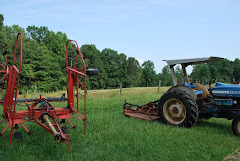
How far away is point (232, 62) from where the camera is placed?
88.0 m

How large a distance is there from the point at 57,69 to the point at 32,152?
44.7 meters

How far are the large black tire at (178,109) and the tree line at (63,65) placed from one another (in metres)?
25.3

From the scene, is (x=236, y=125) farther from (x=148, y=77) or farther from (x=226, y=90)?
(x=148, y=77)

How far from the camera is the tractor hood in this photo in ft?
20.6

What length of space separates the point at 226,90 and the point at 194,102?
101 cm

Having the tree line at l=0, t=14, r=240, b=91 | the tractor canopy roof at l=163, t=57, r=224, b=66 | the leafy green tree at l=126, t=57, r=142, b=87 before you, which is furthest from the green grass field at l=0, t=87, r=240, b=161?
the leafy green tree at l=126, t=57, r=142, b=87

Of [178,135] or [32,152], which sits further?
[178,135]

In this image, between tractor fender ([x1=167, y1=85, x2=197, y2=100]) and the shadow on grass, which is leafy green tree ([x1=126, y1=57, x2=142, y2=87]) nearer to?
the shadow on grass

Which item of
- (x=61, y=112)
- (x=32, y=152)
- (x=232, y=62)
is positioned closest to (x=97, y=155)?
(x=32, y=152)

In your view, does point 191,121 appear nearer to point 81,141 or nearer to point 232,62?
point 81,141

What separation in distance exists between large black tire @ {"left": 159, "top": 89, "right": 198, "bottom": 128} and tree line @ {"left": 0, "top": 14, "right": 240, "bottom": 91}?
2529 cm

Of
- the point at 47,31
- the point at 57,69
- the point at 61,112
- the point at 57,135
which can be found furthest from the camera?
the point at 47,31

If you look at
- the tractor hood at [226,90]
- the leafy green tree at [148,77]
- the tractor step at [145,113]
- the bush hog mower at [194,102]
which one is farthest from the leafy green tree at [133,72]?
the tractor hood at [226,90]

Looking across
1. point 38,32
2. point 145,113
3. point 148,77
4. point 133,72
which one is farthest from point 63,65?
point 145,113
